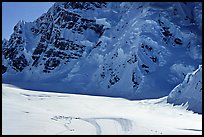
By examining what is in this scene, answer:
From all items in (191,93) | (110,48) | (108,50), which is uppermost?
(110,48)

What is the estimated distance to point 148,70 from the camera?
64625mm

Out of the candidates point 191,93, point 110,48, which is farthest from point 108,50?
point 191,93

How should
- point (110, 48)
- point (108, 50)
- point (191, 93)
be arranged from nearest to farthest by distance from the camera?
point (191, 93) < point (108, 50) < point (110, 48)

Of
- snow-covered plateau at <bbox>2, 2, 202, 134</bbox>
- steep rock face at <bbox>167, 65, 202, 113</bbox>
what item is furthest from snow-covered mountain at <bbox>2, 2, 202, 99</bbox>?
steep rock face at <bbox>167, 65, 202, 113</bbox>

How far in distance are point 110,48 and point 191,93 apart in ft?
118

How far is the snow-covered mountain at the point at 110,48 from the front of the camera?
211 ft

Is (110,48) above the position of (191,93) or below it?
above

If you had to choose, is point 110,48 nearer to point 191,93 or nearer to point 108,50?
point 108,50

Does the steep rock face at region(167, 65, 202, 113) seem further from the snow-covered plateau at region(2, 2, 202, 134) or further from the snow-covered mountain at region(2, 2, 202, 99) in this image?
the snow-covered mountain at region(2, 2, 202, 99)

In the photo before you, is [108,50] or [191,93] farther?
[108,50]

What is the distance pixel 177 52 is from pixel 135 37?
8829 millimetres

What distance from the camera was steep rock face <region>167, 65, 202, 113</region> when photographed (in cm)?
3600

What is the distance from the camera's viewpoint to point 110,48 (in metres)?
72.5

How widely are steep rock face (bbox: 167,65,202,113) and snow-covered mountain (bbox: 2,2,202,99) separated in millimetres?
16768
